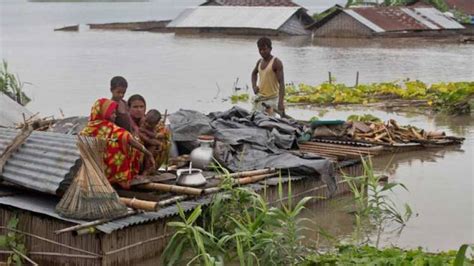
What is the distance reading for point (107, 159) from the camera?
5.90 m

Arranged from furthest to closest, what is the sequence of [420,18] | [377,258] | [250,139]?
[420,18]
[250,139]
[377,258]

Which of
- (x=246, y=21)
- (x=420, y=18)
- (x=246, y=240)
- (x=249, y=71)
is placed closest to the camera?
(x=246, y=240)

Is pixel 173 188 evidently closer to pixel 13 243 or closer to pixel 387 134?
pixel 13 243

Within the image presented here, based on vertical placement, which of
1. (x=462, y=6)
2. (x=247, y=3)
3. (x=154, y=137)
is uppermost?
(x=247, y=3)

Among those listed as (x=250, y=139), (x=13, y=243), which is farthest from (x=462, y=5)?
(x=13, y=243)

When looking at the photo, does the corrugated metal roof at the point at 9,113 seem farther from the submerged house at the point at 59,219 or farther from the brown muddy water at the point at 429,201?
the brown muddy water at the point at 429,201

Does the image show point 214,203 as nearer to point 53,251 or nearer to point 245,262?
point 245,262

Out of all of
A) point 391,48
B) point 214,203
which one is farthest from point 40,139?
point 391,48

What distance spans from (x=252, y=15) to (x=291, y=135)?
3176 centimetres

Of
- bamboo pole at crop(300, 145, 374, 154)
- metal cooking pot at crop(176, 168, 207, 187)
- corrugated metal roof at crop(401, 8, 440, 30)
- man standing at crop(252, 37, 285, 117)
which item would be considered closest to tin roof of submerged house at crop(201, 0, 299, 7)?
corrugated metal roof at crop(401, 8, 440, 30)

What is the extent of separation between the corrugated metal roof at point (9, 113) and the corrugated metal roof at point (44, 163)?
240cm

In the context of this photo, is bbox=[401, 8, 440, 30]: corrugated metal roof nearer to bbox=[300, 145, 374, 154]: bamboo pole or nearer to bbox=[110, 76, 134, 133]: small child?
bbox=[300, 145, 374, 154]: bamboo pole

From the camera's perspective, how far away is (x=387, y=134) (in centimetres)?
934

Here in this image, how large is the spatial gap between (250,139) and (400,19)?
31.2 meters
